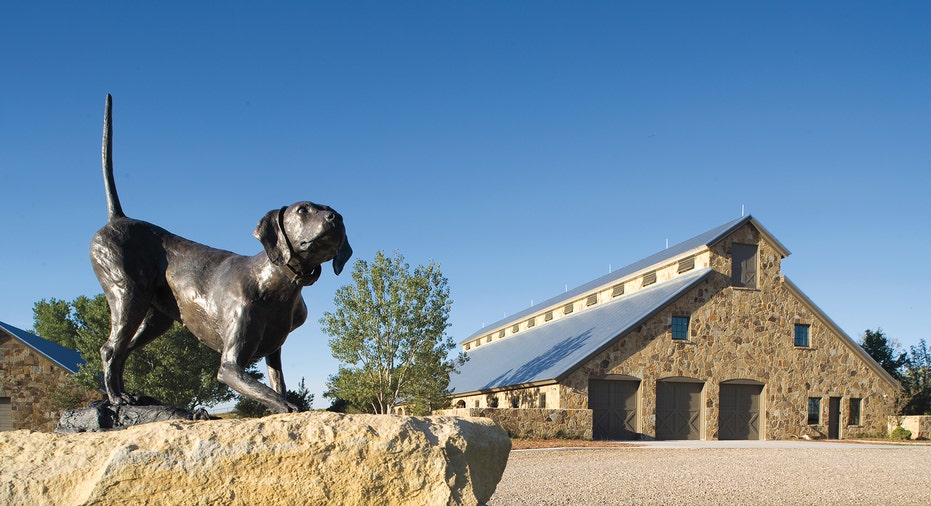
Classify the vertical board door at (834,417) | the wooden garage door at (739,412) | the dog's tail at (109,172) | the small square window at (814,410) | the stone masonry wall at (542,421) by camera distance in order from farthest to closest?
the vertical board door at (834,417) → the small square window at (814,410) → the wooden garage door at (739,412) → the stone masonry wall at (542,421) → the dog's tail at (109,172)

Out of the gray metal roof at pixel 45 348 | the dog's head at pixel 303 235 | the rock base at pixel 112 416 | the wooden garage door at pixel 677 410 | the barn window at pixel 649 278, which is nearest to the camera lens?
the dog's head at pixel 303 235

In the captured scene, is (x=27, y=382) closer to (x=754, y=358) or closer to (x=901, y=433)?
(x=754, y=358)

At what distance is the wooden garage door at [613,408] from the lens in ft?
79.9

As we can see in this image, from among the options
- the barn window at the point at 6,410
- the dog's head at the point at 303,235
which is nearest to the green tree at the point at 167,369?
the barn window at the point at 6,410

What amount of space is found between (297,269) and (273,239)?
0.21m

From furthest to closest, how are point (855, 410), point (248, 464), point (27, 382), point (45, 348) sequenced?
point (855, 410) → point (45, 348) → point (27, 382) → point (248, 464)

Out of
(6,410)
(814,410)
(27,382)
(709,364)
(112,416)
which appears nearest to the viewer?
(112,416)

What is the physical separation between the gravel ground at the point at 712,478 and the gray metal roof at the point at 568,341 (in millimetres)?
6510

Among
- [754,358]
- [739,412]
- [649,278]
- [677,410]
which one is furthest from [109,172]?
[649,278]

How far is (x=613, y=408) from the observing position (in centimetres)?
2456

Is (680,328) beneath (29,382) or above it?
above

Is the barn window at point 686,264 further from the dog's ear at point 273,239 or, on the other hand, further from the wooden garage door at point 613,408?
the dog's ear at point 273,239

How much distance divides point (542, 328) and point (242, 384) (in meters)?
31.2

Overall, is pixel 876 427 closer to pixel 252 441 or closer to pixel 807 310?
pixel 807 310
